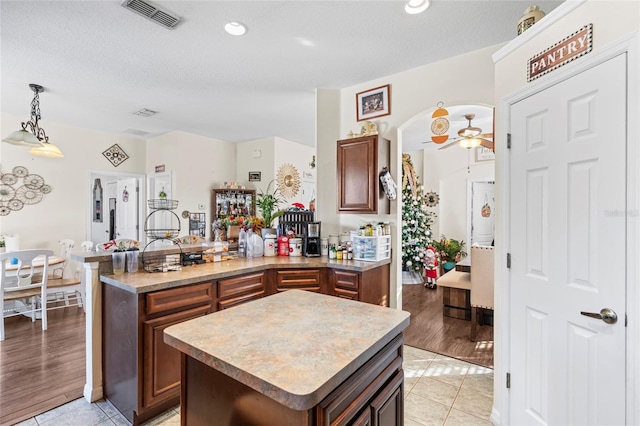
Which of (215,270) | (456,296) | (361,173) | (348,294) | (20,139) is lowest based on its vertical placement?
(456,296)

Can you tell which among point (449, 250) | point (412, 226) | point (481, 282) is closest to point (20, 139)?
point (481, 282)

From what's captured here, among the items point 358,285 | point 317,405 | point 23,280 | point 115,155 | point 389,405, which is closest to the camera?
point 317,405

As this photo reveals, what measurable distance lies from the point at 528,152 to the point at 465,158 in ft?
17.5

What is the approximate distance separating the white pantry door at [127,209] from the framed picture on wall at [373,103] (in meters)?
4.89

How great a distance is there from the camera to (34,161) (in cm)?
475

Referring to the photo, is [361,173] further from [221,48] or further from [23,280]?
[23,280]

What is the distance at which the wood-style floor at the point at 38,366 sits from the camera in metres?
2.18

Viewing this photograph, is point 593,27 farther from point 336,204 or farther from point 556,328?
point 336,204

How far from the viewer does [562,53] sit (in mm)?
1557

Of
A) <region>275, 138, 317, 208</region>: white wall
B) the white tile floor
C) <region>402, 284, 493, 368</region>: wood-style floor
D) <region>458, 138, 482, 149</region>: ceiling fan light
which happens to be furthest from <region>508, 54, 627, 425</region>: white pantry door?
<region>275, 138, 317, 208</region>: white wall

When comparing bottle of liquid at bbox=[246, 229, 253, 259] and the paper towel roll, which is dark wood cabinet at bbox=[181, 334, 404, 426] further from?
the paper towel roll

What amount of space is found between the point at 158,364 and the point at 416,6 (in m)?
3.06

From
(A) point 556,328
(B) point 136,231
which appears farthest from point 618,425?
(B) point 136,231

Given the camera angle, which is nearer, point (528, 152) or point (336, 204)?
point (528, 152)
